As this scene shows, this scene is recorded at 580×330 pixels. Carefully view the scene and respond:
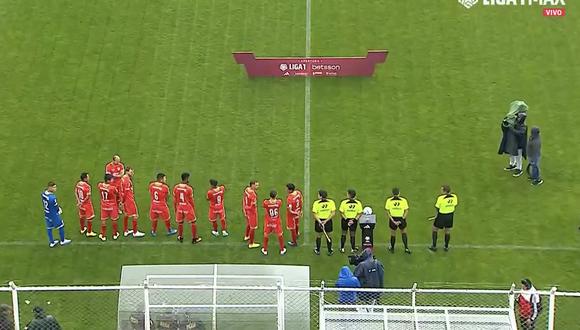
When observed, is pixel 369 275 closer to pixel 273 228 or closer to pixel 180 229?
pixel 273 228

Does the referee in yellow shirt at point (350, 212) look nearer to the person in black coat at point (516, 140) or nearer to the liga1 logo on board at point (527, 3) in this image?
the person in black coat at point (516, 140)

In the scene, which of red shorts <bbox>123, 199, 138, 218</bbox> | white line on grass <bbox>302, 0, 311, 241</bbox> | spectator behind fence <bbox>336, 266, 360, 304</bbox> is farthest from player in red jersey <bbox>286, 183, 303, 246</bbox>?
red shorts <bbox>123, 199, 138, 218</bbox>

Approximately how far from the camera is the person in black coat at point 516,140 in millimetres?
18000

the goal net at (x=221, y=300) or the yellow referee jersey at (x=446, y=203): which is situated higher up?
the yellow referee jersey at (x=446, y=203)

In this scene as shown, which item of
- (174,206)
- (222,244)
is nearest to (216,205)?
(222,244)

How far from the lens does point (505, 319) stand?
531 inches

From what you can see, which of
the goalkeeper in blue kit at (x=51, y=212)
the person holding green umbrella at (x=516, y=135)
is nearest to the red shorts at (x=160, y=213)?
the goalkeeper in blue kit at (x=51, y=212)

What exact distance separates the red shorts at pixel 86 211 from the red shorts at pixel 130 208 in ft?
1.89

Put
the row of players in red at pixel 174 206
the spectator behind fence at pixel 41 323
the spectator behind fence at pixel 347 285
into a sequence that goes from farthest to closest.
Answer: the row of players in red at pixel 174 206, the spectator behind fence at pixel 347 285, the spectator behind fence at pixel 41 323

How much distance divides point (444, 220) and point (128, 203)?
5.30 meters

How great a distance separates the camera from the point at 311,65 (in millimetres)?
20594

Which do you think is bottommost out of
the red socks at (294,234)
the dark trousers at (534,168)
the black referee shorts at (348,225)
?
the red socks at (294,234)

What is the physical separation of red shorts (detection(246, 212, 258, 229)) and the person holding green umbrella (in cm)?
494

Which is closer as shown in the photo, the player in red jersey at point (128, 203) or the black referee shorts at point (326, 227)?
the black referee shorts at point (326, 227)
